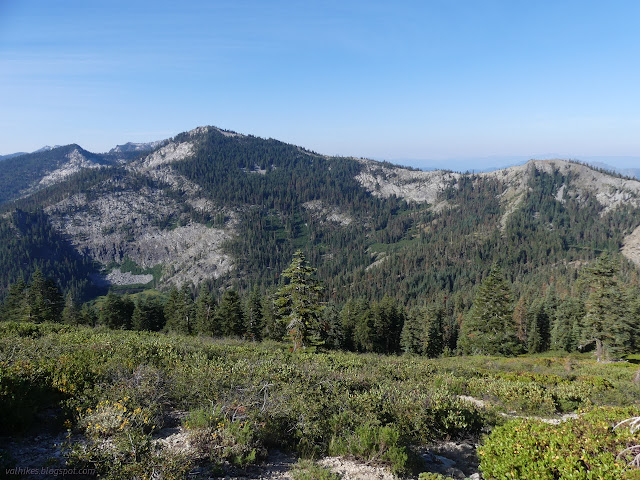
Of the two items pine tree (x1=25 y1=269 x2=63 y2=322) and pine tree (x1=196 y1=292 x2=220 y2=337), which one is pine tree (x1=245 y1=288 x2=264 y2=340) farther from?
pine tree (x1=25 y1=269 x2=63 y2=322)

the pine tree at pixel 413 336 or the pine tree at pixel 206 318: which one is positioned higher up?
the pine tree at pixel 206 318

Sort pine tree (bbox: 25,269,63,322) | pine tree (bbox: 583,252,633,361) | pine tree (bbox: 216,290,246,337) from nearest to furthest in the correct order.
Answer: pine tree (bbox: 583,252,633,361) < pine tree (bbox: 25,269,63,322) < pine tree (bbox: 216,290,246,337)

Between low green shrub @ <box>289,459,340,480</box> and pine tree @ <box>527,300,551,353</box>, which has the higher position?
low green shrub @ <box>289,459,340,480</box>

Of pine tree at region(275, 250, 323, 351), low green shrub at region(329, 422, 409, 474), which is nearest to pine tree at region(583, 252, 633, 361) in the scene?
pine tree at region(275, 250, 323, 351)

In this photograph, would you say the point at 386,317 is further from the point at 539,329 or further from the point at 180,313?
the point at 180,313

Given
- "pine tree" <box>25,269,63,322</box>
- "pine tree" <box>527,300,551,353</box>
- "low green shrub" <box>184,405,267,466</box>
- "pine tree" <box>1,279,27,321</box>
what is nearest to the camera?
"low green shrub" <box>184,405,267,466</box>

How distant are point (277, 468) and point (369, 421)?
2528mm

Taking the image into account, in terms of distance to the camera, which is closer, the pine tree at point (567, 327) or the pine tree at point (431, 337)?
the pine tree at point (567, 327)

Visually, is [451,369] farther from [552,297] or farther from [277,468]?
[552,297]

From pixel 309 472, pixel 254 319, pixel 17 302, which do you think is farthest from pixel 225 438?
pixel 17 302

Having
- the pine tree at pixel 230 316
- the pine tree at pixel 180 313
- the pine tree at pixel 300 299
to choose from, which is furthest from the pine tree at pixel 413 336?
the pine tree at pixel 180 313

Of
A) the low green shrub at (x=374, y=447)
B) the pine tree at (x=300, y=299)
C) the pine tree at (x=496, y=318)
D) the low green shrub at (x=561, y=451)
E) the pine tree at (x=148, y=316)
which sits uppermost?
the low green shrub at (x=561, y=451)

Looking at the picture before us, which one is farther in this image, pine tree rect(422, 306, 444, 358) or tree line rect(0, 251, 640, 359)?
pine tree rect(422, 306, 444, 358)

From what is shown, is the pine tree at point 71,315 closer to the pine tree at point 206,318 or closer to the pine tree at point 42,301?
the pine tree at point 42,301
